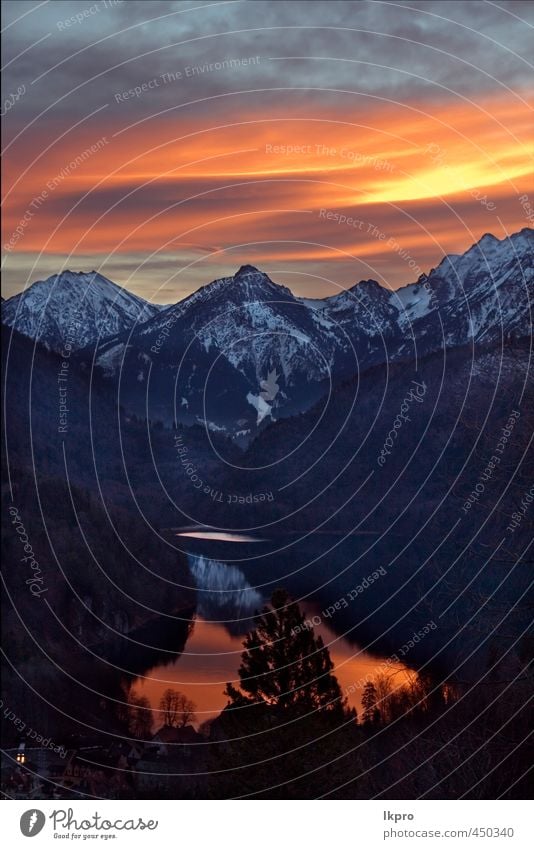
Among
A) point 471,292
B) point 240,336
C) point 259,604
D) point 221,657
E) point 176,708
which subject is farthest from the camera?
point 240,336

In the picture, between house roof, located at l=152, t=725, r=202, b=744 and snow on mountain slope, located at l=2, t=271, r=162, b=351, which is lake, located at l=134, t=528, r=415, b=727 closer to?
house roof, located at l=152, t=725, r=202, b=744

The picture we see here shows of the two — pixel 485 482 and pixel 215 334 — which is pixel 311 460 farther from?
pixel 485 482

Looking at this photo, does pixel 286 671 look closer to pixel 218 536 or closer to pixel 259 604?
pixel 259 604

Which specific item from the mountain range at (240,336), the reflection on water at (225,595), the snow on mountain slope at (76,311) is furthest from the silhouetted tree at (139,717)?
the snow on mountain slope at (76,311)

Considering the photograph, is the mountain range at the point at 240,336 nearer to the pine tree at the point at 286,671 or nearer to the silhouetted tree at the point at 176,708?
the silhouetted tree at the point at 176,708
